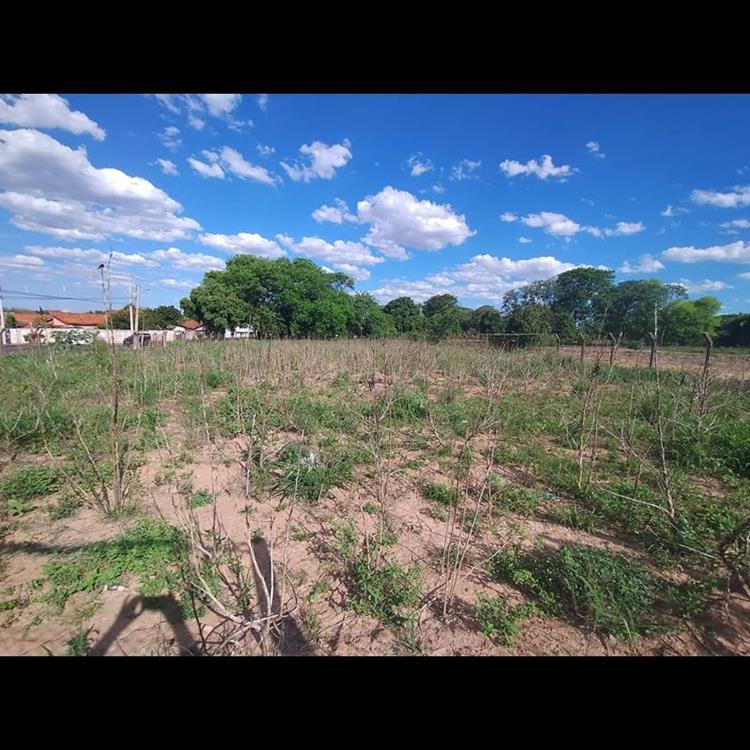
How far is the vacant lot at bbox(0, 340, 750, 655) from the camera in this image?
168 centimetres

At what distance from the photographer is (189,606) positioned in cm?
185

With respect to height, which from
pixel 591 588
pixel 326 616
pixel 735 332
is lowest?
pixel 326 616

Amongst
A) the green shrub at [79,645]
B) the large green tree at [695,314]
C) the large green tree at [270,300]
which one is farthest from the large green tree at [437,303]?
the green shrub at [79,645]

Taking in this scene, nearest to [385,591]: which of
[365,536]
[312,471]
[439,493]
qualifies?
[365,536]

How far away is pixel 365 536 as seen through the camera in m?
2.16

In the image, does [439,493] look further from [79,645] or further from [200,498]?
[79,645]

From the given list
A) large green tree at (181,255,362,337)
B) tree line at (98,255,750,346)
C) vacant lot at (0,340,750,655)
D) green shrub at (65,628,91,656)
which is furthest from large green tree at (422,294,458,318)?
green shrub at (65,628,91,656)

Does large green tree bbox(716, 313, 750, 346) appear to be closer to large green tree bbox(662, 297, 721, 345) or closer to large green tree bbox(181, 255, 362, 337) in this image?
large green tree bbox(662, 297, 721, 345)

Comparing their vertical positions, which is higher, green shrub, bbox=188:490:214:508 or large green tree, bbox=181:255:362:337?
large green tree, bbox=181:255:362:337

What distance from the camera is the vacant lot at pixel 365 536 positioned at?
1.68m

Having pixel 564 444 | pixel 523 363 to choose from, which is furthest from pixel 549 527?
pixel 523 363
